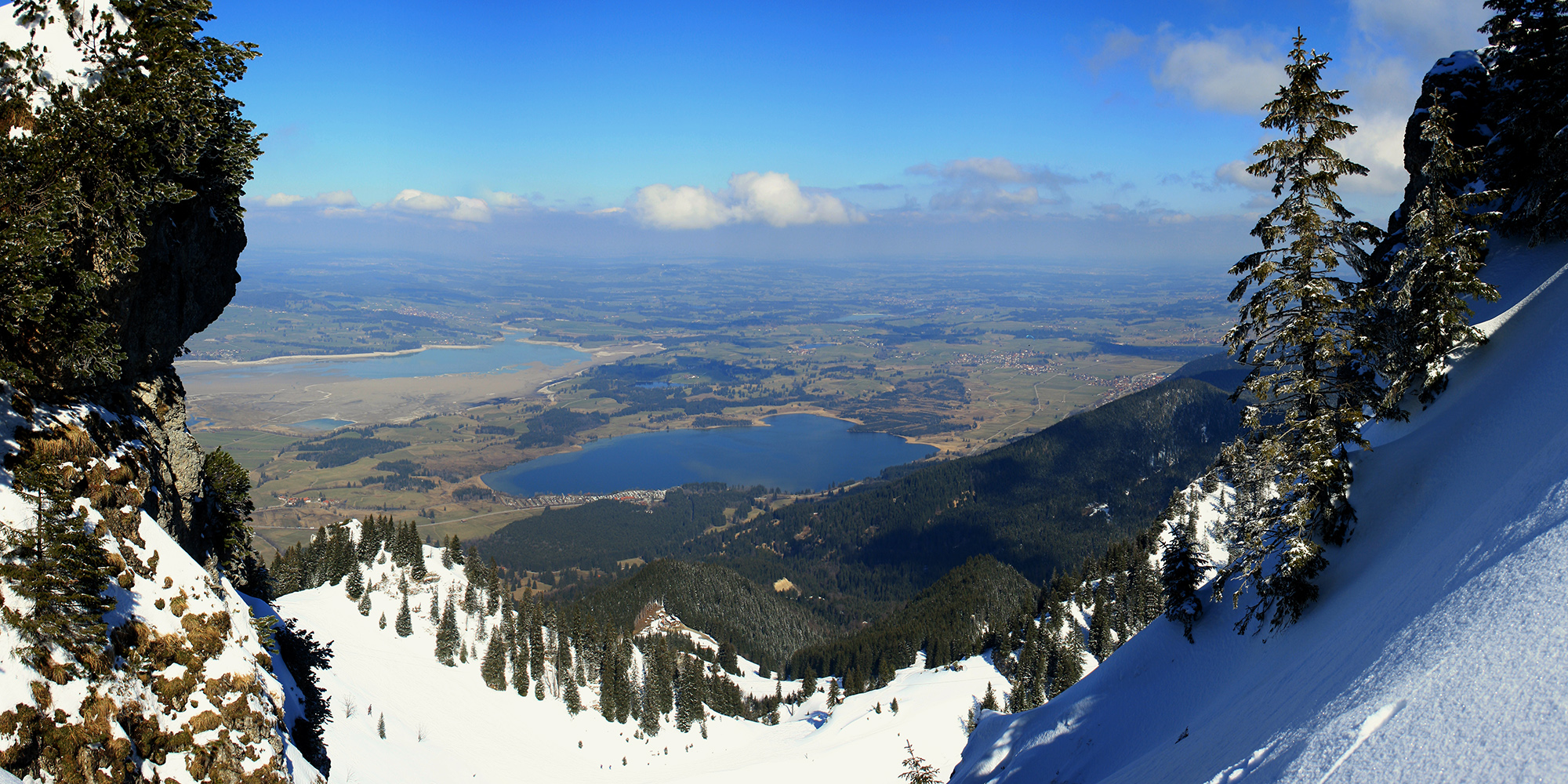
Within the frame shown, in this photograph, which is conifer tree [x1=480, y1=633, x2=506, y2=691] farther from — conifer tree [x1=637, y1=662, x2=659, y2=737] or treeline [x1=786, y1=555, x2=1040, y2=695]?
treeline [x1=786, y1=555, x2=1040, y2=695]

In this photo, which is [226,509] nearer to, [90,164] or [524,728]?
[90,164]

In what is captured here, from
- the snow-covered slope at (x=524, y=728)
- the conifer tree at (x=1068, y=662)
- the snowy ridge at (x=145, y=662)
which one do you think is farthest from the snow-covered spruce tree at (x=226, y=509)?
the conifer tree at (x=1068, y=662)

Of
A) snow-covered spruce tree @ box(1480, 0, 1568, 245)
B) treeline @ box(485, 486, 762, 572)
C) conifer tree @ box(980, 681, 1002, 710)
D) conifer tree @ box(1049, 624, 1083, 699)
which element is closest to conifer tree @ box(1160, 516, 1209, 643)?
snow-covered spruce tree @ box(1480, 0, 1568, 245)

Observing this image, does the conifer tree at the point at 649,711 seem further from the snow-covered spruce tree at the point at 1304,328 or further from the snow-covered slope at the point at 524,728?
the snow-covered spruce tree at the point at 1304,328

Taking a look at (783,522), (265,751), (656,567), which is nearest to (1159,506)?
(783,522)

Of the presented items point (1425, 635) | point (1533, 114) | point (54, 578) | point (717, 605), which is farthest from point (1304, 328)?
point (717, 605)

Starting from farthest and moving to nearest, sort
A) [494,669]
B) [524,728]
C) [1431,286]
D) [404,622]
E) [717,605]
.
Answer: [717,605]
[494,669]
[404,622]
[524,728]
[1431,286]
